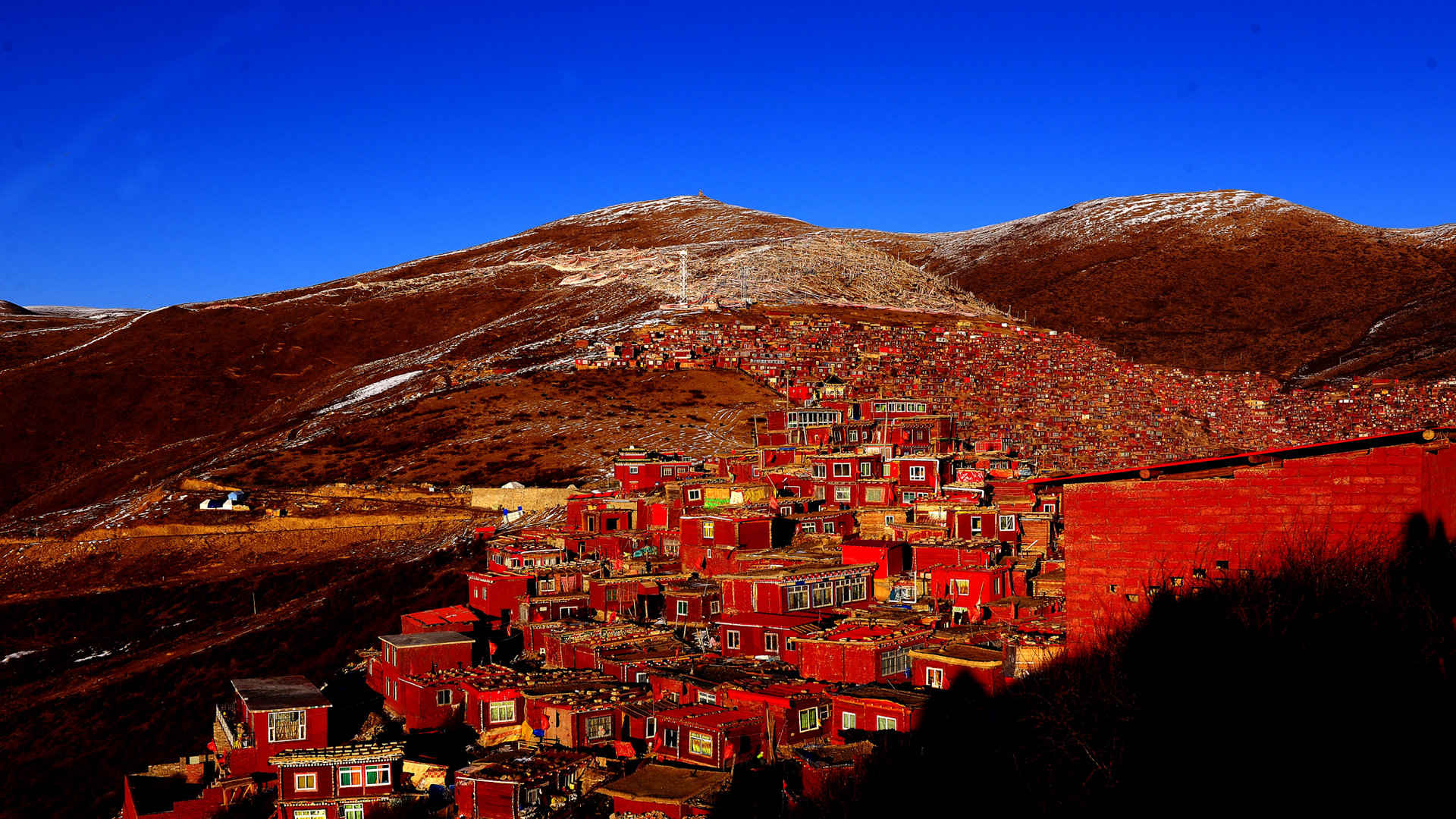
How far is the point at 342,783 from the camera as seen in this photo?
17.5 m

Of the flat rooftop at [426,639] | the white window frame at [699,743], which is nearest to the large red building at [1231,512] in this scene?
the white window frame at [699,743]

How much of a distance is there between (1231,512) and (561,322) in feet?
257

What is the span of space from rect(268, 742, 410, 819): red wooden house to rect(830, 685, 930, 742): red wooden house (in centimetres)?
632

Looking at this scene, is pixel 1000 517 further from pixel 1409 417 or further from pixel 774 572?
pixel 1409 417

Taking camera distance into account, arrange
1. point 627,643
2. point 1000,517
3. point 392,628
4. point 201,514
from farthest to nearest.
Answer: point 201,514 < point 392,628 < point 1000,517 < point 627,643

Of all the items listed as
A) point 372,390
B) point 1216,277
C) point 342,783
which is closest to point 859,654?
point 342,783

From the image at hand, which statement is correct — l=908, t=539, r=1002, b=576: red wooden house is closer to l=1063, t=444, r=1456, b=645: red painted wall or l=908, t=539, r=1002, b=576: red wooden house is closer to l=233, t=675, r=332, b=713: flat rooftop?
l=233, t=675, r=332, b=713: flat rooftop

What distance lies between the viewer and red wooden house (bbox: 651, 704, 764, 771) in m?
16.0

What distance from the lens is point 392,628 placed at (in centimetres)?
3038

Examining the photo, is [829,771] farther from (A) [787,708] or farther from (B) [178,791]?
(B) [178,791]

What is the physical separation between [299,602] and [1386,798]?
33997 mm

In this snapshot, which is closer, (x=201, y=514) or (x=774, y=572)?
(x=774, y=572)

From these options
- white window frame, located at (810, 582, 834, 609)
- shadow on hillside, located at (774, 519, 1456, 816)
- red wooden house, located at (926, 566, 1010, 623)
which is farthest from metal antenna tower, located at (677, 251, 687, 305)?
shadow on hillside, located at (774, 519, 1456, 816)

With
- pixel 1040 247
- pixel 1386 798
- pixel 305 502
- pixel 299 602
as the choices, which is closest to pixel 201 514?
pixel 305 502
